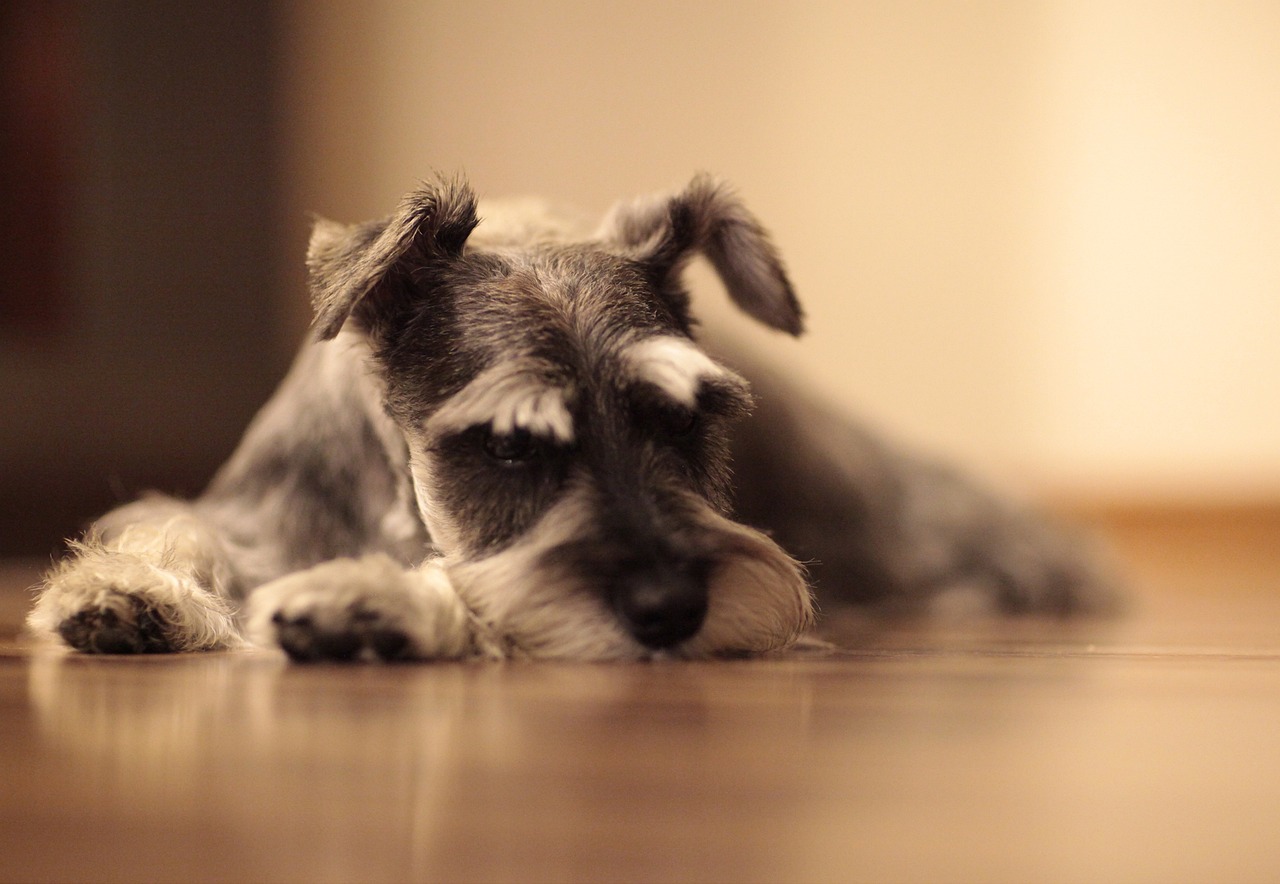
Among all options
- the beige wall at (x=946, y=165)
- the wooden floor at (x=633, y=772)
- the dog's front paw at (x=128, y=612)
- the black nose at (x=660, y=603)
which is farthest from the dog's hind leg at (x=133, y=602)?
the beige wall at (x=946, y=165)

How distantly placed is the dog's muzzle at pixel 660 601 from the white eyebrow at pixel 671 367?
243 millimetres

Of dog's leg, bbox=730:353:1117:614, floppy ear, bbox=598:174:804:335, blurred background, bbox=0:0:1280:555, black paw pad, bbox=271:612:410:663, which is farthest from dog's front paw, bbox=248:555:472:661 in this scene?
blurred background, bbox=0:0:1280:555

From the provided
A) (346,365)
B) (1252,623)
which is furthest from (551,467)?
(1252,623)

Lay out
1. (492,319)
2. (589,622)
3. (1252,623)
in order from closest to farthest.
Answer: (589,622)
(492,319)
(1252,623)

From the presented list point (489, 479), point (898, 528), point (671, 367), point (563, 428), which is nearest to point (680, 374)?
point (671, 367)

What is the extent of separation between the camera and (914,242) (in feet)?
13.5

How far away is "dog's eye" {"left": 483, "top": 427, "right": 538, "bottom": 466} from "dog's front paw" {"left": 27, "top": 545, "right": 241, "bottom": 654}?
16.8 inches

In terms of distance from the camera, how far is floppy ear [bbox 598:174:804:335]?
6.79ft

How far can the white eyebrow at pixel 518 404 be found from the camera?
65.3 inches

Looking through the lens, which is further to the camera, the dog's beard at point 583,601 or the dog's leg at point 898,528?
the dog's leg at point 898,528

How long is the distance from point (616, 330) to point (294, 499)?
2.74 ft

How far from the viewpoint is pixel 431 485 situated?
6.02 feet

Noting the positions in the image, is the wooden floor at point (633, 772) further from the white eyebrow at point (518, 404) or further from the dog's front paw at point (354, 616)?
the white eyebrow at point (518, 404)

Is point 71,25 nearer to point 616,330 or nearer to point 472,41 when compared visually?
point 472,41
